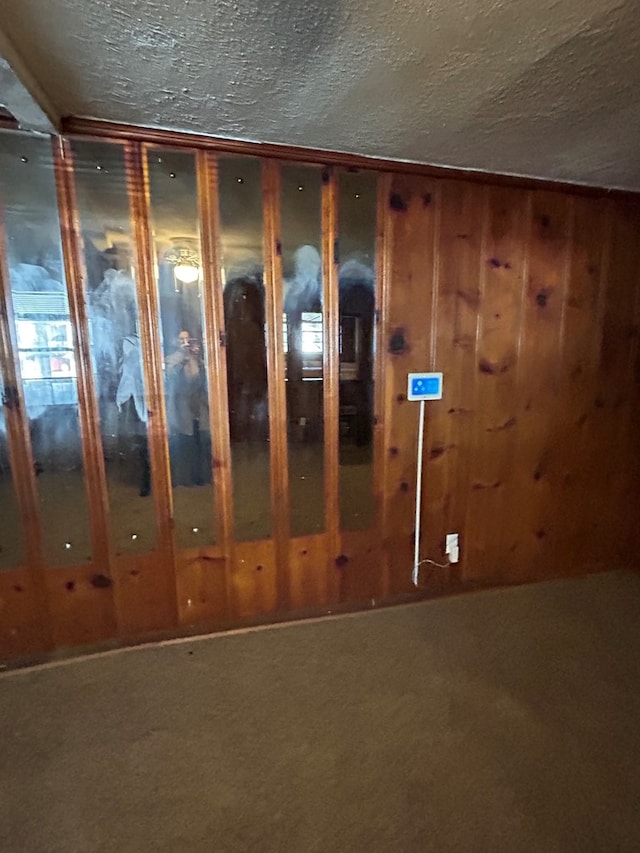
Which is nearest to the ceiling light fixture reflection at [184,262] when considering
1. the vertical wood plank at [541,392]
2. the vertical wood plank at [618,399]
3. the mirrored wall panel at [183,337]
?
the mirrored wall panel at [183,337]

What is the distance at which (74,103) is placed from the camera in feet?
4.91

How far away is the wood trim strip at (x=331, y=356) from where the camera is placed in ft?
6.32

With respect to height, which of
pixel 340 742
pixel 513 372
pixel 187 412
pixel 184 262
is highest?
pixel 184 262

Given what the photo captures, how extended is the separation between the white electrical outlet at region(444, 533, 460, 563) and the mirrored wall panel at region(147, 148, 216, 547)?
3.51 feet

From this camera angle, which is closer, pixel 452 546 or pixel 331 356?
pixel 331 356

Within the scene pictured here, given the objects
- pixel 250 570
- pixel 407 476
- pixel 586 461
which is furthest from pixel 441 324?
pixel 250 570

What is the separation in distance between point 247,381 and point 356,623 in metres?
1.13

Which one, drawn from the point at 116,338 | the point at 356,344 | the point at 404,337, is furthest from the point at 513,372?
the point at 116,338

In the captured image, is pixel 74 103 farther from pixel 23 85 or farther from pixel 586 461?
pixel 586 461

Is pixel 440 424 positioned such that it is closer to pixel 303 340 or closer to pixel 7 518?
pixel 303 340

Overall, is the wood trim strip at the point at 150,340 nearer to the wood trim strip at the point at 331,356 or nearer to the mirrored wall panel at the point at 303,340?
the mirrored wall panel at the point at 303,340

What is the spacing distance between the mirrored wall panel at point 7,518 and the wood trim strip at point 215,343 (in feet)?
2.26

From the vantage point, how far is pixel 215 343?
6.15 feet

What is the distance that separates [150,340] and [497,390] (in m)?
1.48
